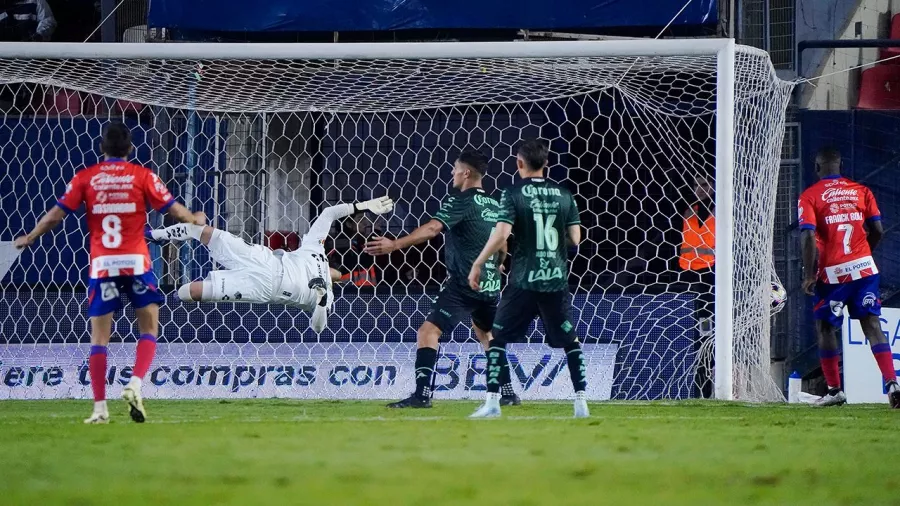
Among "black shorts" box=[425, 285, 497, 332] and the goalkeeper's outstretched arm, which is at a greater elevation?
the goalkeeper's outstretched arm

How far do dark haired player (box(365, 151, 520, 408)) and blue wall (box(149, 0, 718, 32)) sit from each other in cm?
354

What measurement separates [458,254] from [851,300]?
299cm

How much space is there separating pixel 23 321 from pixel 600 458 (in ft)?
26.5

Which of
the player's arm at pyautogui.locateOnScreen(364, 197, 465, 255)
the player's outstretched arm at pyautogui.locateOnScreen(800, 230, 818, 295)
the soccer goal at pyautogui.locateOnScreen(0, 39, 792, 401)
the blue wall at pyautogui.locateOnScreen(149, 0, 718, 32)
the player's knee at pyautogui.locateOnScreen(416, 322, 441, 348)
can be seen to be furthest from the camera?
the blue wall at pyautogui.locateOnScreen(149, 0, 718, 32)

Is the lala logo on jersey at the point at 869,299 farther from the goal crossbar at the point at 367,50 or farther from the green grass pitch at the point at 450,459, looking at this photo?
the goal crossbar at the point at 367,50

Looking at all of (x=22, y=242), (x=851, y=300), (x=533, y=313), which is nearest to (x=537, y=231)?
(x=533, y=313)

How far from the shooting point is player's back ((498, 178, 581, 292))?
7797mm

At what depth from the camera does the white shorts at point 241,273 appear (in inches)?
410

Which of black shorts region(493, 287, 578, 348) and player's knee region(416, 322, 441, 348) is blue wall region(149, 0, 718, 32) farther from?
black shorts region(493, 287, 578, 348)

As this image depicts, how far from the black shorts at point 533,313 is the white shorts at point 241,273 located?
9.90 feet

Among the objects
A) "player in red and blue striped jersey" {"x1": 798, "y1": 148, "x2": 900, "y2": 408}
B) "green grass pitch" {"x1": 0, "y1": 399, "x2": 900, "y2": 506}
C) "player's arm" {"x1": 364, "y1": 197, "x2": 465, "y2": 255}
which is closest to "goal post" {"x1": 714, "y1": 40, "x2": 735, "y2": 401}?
"player in red and blue striped jersey" {"x1": 798, "y1": 148, "x2": 900, "y2": 408}

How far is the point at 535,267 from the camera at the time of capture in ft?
25.6

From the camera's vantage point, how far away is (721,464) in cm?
520

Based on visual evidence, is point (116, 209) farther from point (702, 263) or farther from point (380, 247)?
point (702, 263)
